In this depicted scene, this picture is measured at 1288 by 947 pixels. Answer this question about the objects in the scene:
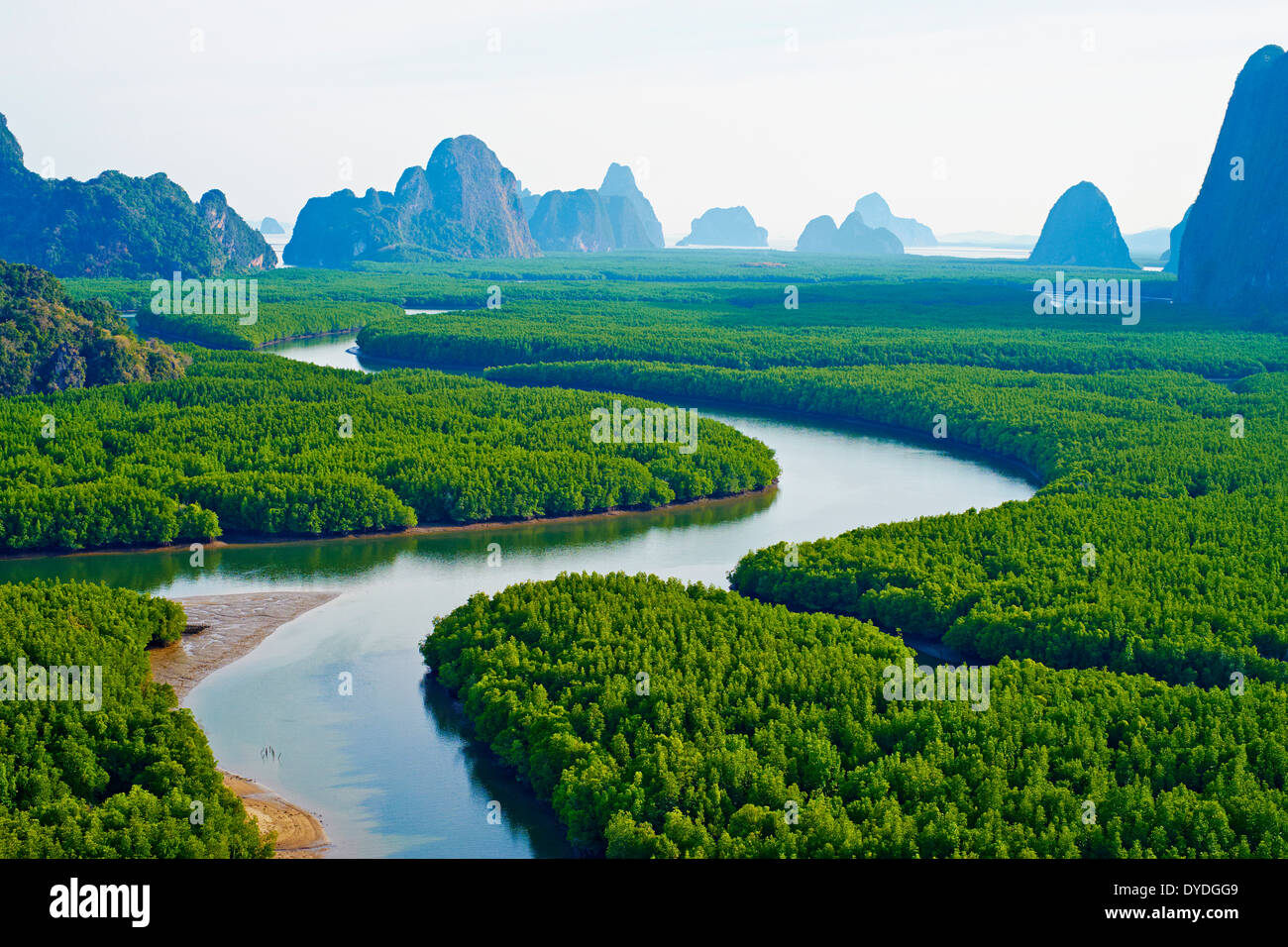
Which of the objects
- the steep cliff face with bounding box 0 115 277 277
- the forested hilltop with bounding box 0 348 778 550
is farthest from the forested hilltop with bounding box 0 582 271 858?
the steep cliff face with bounding box 0 115 277 277

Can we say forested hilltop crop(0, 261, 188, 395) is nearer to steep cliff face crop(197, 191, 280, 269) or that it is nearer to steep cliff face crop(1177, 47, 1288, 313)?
steep cliff face crop(1177, 47, 1288, 313)

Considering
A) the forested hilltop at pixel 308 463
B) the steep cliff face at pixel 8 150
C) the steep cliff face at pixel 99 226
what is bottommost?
the forested hilltop at pixel 308 463

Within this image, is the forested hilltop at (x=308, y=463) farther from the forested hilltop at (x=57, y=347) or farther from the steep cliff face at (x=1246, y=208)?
the steep cliff face at (x=1246, y=208)

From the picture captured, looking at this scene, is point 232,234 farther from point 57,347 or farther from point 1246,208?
point 1246,208

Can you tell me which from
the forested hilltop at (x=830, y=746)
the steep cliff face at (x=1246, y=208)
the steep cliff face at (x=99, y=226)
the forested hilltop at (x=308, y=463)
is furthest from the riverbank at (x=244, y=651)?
the steep cliff face at (x=99, y=226)

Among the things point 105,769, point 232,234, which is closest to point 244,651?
point 105,769
